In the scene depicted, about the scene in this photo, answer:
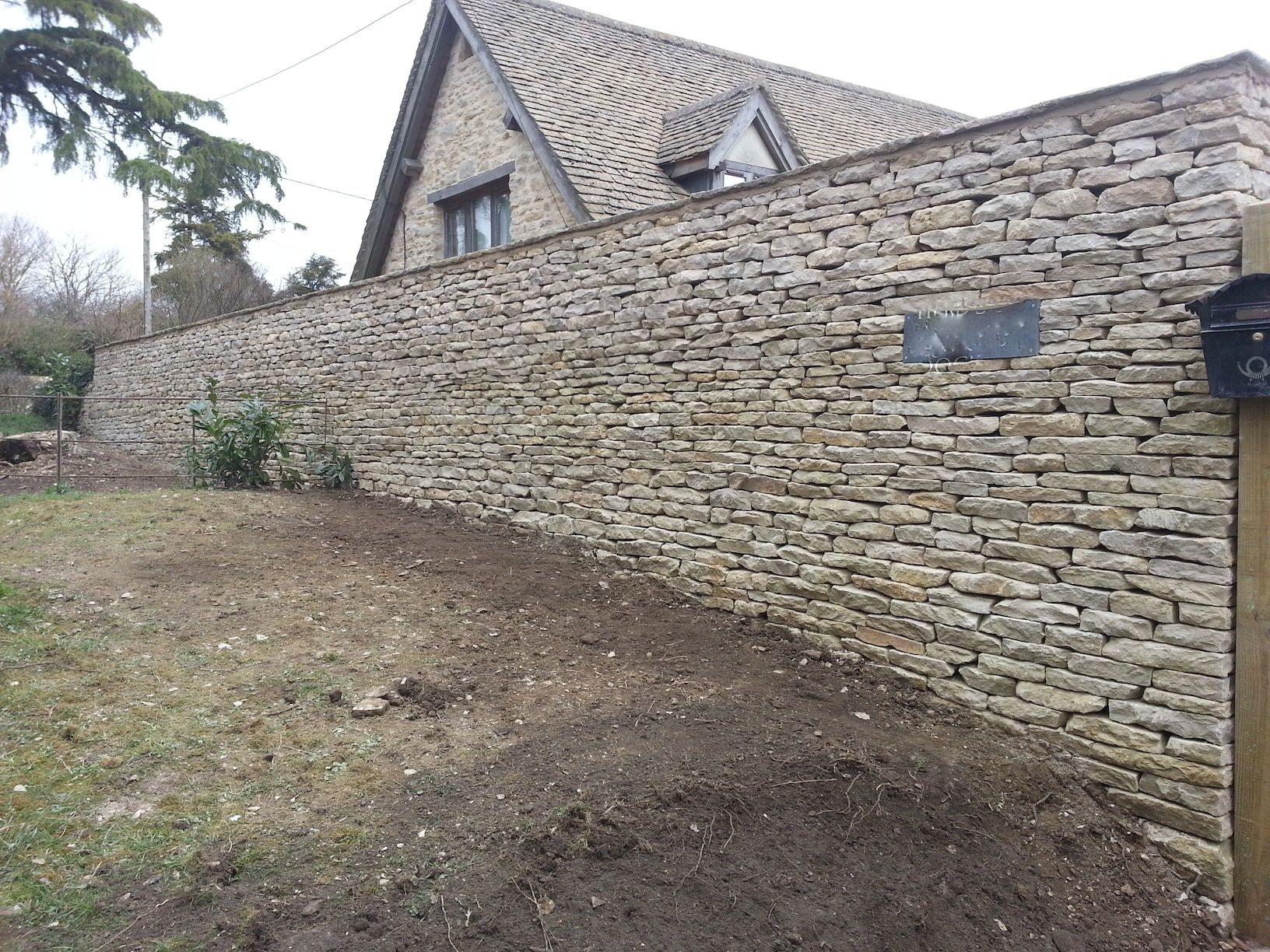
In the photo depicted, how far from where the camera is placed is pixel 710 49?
44.7 feet

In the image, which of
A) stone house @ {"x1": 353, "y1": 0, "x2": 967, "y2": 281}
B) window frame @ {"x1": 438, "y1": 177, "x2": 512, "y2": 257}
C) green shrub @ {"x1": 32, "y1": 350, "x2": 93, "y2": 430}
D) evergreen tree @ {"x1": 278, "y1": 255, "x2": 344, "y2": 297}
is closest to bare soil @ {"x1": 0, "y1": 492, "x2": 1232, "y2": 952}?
stone house @ {"x1": 353, "y1": 0, "x2": 967, "y2": 281}

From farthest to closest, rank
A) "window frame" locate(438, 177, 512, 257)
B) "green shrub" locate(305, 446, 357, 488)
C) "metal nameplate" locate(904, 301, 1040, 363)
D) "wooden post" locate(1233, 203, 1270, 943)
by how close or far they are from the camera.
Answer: "window frame" locate(438, 177, 512, 257) < "green shrub" locate(305, 446, 357, 488) < "metal nameplate" locate(904, 301, 1040, 363) < "wooden post" locate(1233, 203, 1270, 943)

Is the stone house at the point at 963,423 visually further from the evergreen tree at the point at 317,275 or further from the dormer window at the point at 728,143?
the evergreen tree at the point at 317,275

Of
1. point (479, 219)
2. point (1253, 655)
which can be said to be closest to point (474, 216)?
point (479, 219)

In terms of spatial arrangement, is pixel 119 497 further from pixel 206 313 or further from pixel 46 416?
pixel 206 313

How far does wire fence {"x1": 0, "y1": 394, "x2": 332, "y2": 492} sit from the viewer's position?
10.8m

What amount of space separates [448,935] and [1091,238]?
4.07 meters

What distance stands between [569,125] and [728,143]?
201 centimetres

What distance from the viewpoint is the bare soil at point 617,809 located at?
117 inches

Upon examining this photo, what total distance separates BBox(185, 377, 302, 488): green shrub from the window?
3.54 m

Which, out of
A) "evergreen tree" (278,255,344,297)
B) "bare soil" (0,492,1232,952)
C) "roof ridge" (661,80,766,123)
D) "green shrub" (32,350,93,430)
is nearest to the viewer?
"bare soil" (0,492,1232,952)

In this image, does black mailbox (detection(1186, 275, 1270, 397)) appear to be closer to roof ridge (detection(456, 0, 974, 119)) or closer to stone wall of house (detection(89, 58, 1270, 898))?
stone wall of house (detection(89, 58, 1270, 898))

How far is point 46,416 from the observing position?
64.1 ft

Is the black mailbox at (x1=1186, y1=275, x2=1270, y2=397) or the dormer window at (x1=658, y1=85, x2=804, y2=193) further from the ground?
the dormer window at (x1=658, y1=85, x2=804, y2=193)
